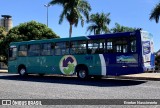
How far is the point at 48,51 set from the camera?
25.1 metres

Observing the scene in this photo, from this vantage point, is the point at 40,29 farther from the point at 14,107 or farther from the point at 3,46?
the point at 14,107

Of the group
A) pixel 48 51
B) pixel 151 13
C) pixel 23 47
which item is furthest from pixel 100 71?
pixel 151 13

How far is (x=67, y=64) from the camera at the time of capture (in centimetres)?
2389

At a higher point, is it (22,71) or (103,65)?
(103,65)

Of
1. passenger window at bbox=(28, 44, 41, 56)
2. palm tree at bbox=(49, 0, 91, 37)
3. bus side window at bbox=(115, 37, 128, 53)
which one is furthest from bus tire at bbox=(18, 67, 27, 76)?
palm tree at bbox=(49, 0, 91, 37)

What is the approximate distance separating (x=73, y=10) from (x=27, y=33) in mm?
8100

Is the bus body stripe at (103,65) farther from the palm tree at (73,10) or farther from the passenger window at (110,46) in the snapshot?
the palm tree at (73,10)

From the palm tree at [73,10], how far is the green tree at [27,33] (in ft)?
15.6

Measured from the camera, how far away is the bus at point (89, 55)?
65.2 feet

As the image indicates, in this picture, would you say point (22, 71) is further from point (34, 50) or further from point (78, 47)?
point (78, 47)

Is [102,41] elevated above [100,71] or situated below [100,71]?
above

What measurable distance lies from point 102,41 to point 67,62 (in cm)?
366

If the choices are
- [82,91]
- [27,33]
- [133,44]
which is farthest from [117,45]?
[27,33]

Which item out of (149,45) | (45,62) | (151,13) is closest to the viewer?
(149,45)
